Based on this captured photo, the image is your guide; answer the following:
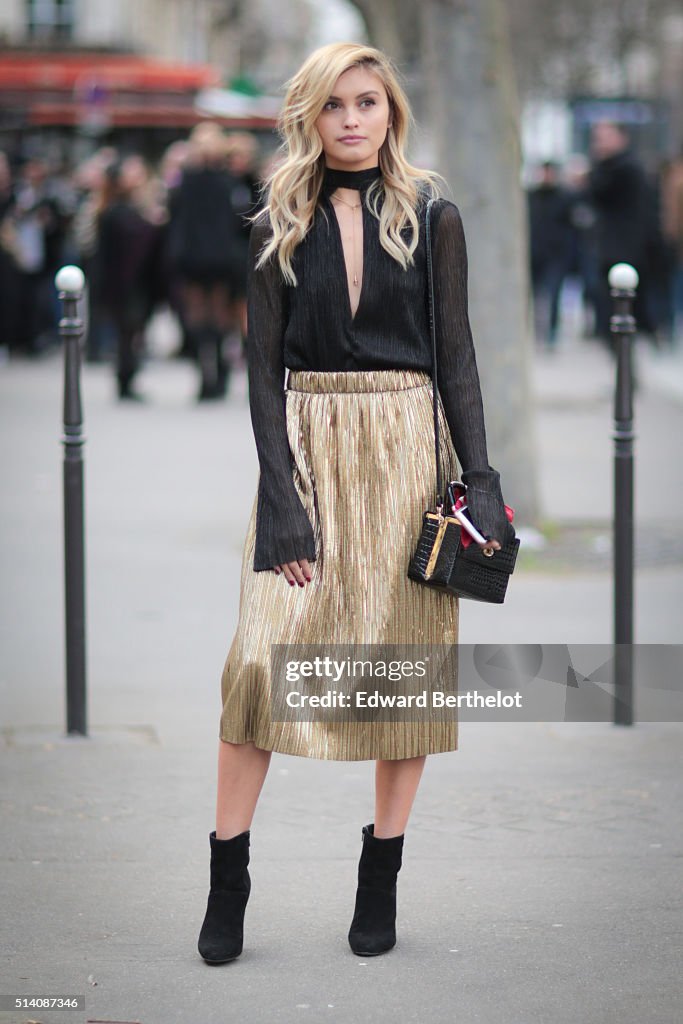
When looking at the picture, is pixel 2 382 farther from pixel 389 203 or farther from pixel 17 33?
pixel 17 33

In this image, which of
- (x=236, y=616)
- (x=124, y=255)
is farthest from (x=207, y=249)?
(x=236, y=616)

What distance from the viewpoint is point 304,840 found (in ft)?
15.6

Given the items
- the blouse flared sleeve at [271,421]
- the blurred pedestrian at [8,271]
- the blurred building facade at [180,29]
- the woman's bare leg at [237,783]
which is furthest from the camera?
the blurred building facade at [180,29]

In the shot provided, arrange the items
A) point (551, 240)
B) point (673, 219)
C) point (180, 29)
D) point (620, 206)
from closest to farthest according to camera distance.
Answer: point (620, 206) → point (673, 219) → point (551, 240) → point (180, 29)

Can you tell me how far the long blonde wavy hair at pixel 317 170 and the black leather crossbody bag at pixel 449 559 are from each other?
0.07 meters

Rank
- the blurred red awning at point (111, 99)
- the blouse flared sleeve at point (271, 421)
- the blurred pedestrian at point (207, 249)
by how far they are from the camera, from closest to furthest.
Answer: the blouse flared sleeve at point (271, 421) < the blurred pedestrian at point (207, 249) < the blurred red awning at point (111, 99)

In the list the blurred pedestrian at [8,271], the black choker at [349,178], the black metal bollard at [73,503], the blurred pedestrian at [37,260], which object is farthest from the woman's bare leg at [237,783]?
the blurred pedestrian at [37,260]

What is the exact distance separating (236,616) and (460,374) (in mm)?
3730

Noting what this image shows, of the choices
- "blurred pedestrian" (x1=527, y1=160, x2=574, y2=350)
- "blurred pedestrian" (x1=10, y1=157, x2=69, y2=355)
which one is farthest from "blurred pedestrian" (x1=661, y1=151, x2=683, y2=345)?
"blurred pedestrian" (x1=10, y1=157, x2=69, y2=355)

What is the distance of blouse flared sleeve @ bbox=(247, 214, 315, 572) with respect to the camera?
12.2ft

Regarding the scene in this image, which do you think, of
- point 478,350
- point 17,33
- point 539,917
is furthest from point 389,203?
point 17,33

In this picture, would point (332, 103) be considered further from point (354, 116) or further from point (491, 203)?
point (491, 203)

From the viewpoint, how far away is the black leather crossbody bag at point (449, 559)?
373cm

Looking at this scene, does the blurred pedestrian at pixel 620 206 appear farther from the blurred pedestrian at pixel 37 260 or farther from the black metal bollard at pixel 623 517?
the black metal bollard at pixel 623 517
